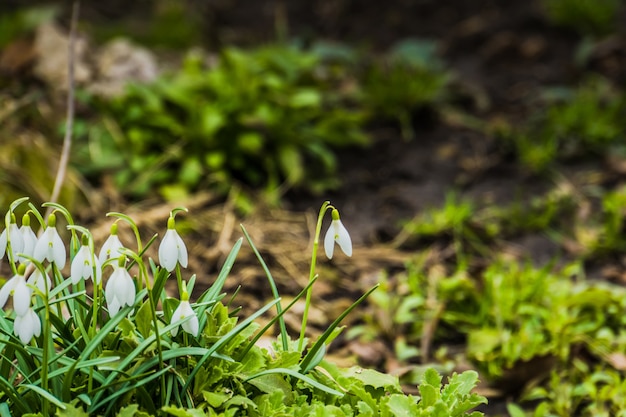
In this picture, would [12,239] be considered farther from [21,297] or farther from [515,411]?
[515,411]

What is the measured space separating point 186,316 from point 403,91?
10.7 feet

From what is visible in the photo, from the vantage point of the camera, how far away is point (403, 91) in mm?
4645

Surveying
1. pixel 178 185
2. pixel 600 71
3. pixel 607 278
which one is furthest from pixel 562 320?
pixel 600 71

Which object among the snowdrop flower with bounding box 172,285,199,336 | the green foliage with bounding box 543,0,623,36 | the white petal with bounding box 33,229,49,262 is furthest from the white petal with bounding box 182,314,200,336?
the green foliage with bounding box 543,0,623,36

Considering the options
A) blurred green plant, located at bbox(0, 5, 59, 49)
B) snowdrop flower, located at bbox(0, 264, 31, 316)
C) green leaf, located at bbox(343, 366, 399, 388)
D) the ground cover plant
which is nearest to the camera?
snowdrop flower, located at bbox(0, 264, 31, 316)

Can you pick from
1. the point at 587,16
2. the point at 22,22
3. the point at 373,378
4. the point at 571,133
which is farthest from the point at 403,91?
the point at 373,378

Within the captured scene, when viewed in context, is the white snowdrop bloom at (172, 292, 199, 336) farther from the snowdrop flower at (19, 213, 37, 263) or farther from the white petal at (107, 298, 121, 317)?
the snowdrop flower at (19, 213, 37, 263)

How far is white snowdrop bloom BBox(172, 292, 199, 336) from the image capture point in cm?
162

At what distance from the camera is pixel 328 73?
4961 mm

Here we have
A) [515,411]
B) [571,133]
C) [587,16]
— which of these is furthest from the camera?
[587,16]

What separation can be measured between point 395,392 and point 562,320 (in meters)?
1.08

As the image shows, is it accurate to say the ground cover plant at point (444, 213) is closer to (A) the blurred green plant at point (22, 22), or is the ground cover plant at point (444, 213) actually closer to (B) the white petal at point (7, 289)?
(B) the white petal at point (7, 289)

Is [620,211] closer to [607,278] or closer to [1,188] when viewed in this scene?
[607,278]

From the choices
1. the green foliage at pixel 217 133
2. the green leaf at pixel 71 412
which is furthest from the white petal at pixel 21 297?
the green foliage at pixel 217 133
